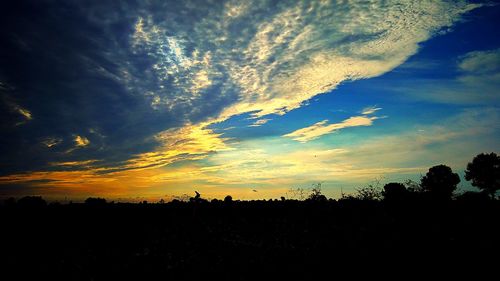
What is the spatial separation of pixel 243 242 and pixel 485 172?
63175mm

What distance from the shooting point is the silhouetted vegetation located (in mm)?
6746

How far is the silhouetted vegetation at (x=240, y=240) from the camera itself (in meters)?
6.75

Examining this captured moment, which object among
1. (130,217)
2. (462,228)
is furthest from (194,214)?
(462,228)

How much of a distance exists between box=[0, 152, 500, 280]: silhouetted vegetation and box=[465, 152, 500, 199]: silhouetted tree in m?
51.0

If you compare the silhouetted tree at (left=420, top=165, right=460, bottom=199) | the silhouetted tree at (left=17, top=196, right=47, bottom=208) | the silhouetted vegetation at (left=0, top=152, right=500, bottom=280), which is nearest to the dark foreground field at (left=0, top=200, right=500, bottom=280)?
the silhouetted vegetation at (left=0, top=152, right=500, bottom=280)

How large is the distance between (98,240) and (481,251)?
1027 cm

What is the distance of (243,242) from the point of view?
9.17 metres

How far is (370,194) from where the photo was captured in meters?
19.3

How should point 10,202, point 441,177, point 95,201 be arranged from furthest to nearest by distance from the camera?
point 441,177 → point 95,201 → point 10,202

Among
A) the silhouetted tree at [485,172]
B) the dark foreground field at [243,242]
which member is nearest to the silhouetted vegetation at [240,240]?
the dark foreground field at [243,242]

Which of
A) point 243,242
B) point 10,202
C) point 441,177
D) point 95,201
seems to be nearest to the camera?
point 243,242

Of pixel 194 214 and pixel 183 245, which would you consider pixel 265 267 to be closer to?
pixel 183 245

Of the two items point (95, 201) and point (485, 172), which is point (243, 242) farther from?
point (485, 172)

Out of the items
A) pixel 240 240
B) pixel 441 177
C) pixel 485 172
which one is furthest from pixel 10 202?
pixel 485 172
